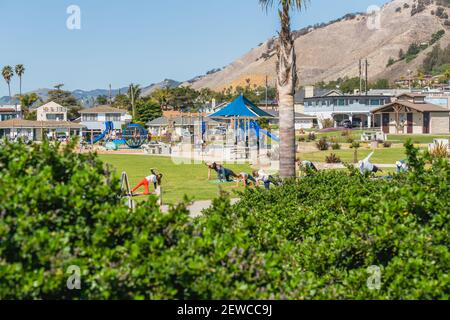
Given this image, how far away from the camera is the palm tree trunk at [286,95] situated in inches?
620

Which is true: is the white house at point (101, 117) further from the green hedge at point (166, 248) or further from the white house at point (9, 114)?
the green hedge at point (166, 248)

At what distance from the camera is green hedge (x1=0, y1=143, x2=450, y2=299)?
4930 mm

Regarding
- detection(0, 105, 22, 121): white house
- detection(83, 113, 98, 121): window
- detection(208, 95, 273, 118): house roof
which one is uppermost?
detection(0, 105, 22, 121): white house

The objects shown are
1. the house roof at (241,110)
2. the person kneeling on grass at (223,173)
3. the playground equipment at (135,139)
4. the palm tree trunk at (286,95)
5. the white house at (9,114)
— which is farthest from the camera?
the white house at (9,114)

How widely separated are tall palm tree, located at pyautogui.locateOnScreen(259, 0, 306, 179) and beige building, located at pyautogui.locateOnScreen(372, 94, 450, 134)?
56.7 meters

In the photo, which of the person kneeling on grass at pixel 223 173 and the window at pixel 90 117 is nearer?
the person kneeling on grass at pixel 223 173

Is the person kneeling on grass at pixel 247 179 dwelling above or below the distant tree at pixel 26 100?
below

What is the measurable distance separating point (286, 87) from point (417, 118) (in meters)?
58.3

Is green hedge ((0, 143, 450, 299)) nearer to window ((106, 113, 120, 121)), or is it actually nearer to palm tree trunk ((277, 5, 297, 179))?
palm tree trunk ((277, 5, 297, 179))

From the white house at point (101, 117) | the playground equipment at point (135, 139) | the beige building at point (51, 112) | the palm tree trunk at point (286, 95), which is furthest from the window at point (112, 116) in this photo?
the palm tree trunk at point (286, 95)

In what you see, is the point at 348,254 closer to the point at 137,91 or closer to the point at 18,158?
the point at 18,158

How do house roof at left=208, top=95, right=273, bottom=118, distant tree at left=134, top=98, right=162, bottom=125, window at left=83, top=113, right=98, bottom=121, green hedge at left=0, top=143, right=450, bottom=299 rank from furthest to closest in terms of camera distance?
window at left=83, top=113, right=98, bottom=121
distant tree at left=134, top=98, right=162, bottom=125
house roof at left=208, top=95, right=273, bottom=118
green hedge at left=0, top=143, right=450, bottom=299

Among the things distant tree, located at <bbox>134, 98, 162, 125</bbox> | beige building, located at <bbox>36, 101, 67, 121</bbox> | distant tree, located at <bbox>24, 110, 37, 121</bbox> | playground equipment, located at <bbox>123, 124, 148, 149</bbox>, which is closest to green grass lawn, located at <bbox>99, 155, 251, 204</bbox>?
playground equipment, located at <bbox>123, 124, 148, 149</bbox>
